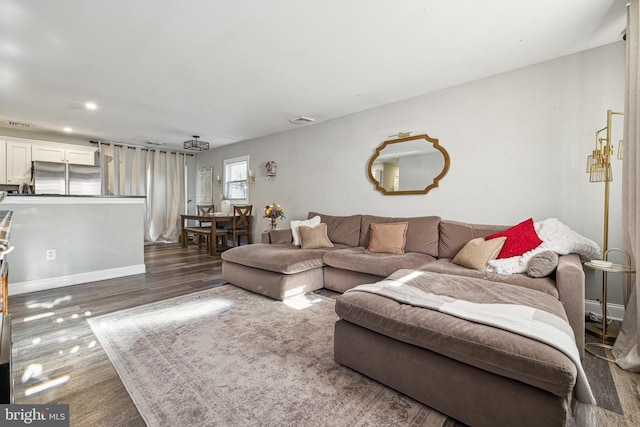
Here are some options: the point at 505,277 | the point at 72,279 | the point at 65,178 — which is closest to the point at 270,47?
the point at 505,277

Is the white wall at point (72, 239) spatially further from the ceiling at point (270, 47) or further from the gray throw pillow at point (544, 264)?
the gray throw pillow at point (544, 264)

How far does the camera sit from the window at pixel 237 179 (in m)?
6.40

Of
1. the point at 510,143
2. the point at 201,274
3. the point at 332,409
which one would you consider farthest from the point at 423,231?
the point at 201,274

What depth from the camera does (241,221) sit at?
588cm

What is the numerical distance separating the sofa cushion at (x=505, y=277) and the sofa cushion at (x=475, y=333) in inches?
8.1

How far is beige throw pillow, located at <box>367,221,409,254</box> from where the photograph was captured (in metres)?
3.31

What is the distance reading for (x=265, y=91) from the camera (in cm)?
353

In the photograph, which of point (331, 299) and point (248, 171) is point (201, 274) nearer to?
point (331, 299)

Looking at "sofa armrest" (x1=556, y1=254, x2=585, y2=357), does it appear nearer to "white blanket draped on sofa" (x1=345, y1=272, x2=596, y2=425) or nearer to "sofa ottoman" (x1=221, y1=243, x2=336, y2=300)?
"white blanket draped on sofa" (x1=345, y1=272, x2=596, y2=425)

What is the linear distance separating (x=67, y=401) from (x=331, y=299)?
2191 millimetres

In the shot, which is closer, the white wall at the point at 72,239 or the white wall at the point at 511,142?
the white wall at the point at 511,142

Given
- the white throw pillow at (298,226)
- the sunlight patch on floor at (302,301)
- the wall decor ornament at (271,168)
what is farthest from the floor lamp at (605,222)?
the wall decor ornament at (271,168)

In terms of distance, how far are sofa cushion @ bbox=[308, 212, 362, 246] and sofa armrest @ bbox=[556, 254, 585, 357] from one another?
2.28 m

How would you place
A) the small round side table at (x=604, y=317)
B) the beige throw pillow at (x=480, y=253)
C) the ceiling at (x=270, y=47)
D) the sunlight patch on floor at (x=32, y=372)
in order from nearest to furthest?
1. the sunlight patch on floor at (x=32, y=372)
2. the small round side table at (x=604, y=317)
3. the ceiling at (x=270, y=47)
4. the beige throw pillow at (x=480, y=253)
